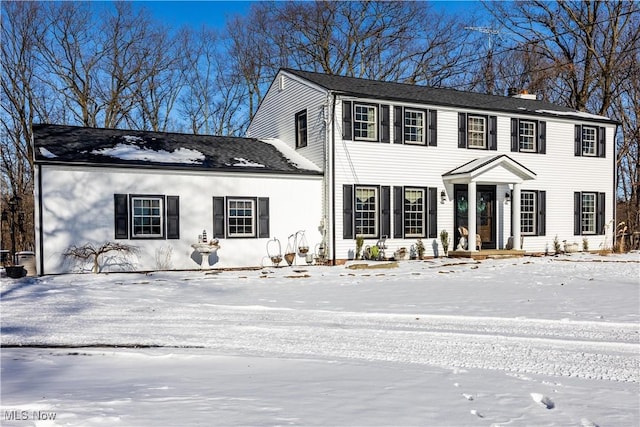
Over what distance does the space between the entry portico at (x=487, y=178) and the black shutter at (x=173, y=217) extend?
28.6 feet

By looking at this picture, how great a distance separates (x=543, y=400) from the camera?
4219mm

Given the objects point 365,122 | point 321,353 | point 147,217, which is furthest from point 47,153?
point 321,353

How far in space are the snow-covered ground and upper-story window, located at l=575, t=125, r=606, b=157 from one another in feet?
32.9

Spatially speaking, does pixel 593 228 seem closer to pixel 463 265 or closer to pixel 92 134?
pixel 463 265

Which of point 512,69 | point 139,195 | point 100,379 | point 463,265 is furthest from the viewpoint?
point 512,69

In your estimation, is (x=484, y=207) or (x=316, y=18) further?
(x=316, y=18)

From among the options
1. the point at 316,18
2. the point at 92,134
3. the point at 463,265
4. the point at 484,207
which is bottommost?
the point at 463,265

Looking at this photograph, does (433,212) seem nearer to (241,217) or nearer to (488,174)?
(488,174)

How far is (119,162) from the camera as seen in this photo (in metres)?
14.2

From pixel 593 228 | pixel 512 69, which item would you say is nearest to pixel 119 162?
pixel 593 228

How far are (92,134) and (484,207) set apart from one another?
43.2 feet

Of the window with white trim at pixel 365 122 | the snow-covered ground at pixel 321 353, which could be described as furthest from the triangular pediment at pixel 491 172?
the snow-covered ground at pixel 321 353

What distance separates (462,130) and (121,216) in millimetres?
11347

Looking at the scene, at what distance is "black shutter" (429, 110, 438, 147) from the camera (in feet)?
58.2
